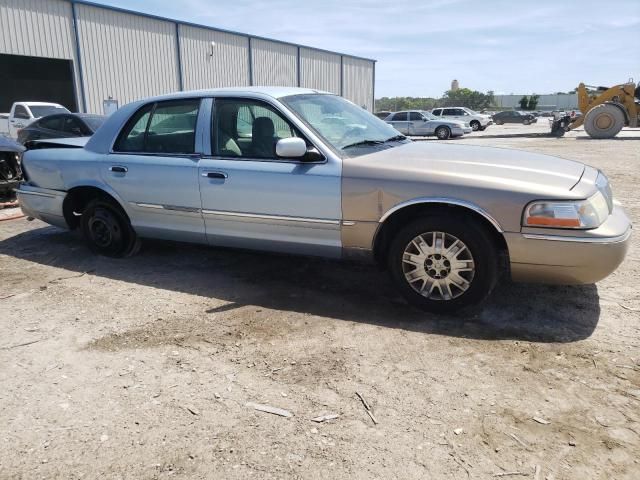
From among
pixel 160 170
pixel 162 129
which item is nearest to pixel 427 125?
pixel 162 129

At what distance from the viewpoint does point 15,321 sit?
3775mm

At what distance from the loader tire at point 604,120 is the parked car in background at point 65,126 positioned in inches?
794

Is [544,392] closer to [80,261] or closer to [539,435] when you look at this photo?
[539,435]

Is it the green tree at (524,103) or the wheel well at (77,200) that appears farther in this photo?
the green tree at (524,103)

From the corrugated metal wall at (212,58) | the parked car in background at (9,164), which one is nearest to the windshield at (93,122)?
the parked car in background at (9,164)

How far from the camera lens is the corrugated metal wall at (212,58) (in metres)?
24.2

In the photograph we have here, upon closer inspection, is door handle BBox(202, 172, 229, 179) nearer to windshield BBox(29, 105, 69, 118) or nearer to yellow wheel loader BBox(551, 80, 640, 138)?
windshield BBox(29, 105, 69, 118)

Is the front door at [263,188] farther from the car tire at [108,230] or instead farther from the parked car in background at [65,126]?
the parked car in background at [65,126]

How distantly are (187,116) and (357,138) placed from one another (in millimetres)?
1531

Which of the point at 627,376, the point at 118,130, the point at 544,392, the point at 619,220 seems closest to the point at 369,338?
the point at 544,392

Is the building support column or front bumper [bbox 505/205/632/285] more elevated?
the building support column

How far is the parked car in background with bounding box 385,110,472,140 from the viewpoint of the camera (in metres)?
26.7

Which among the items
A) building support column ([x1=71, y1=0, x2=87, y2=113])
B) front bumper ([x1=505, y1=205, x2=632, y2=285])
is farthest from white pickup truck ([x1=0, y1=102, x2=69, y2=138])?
front bumper ([x1=505, y1=205, x2=632, y2=285])

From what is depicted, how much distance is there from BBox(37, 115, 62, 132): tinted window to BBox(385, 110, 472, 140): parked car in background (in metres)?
18.3
